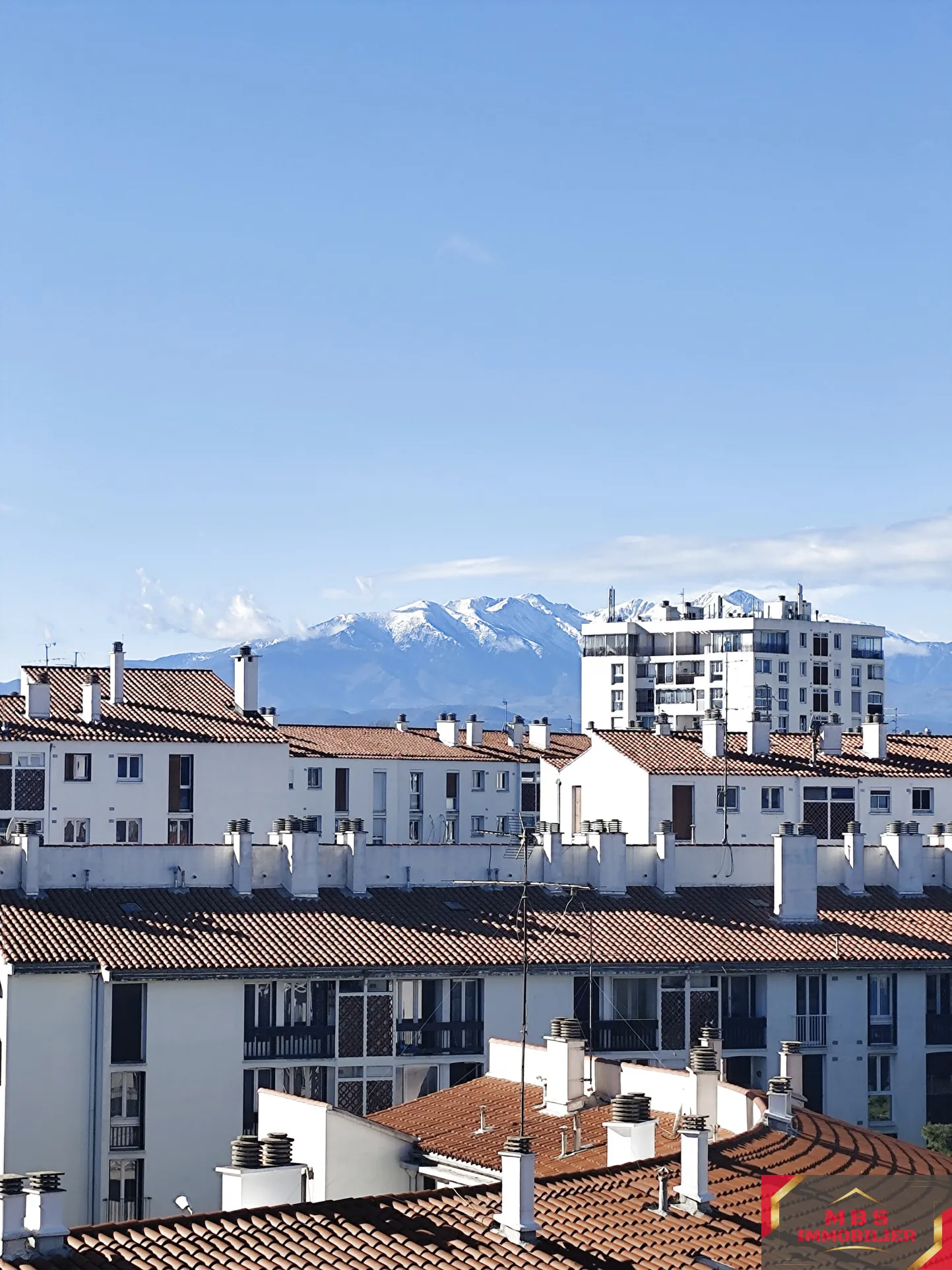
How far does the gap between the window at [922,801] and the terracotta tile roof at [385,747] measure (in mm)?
32252

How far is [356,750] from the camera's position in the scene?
4788 inches

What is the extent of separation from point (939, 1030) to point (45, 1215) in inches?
1554

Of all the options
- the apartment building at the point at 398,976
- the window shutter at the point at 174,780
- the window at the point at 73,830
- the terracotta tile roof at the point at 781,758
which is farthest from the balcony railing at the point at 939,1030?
the window at the point at 73,830

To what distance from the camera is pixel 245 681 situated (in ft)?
318

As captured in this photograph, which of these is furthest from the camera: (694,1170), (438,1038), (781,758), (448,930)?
(781,758)

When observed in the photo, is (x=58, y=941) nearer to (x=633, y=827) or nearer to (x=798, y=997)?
(x=798, y=997)

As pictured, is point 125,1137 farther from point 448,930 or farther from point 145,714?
point 145,714

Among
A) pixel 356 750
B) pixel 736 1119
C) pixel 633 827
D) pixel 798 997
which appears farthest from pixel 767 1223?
pixel 356 750

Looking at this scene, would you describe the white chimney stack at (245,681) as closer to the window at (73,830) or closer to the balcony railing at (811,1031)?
the window at (73,830)

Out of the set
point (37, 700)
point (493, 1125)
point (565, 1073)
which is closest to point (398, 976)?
point (565, 1073)

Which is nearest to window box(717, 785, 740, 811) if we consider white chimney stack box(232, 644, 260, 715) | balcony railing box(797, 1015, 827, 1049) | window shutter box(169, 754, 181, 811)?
white chimney stack box(232, 644, 260, 715)

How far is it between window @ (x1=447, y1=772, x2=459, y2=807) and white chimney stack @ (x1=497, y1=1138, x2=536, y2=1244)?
93.9 m

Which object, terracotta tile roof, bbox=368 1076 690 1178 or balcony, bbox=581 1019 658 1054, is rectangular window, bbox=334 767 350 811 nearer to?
balcony, bbox=581 1019 658 1054

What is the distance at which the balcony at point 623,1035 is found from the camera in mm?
57938
